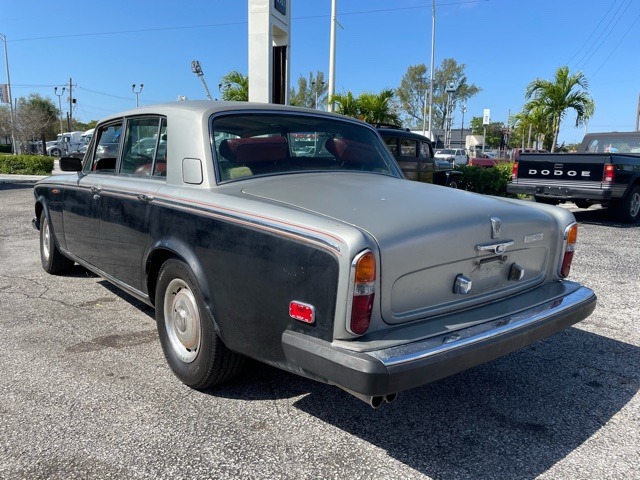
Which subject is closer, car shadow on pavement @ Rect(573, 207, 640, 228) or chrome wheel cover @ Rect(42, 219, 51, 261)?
chrome wheel cover @ Rect(42, 219, 51, 261)

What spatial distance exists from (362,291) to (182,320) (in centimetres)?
137

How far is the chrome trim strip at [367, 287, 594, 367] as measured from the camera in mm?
2236

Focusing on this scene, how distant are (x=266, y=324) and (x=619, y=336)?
3135 millimetres

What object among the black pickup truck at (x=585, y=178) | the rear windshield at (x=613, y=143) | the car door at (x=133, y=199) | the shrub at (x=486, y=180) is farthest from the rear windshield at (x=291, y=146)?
the shrub at (x=486, y=180)

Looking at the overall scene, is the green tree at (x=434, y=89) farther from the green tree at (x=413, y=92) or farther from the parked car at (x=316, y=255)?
the parked car at (x=316, y=255)

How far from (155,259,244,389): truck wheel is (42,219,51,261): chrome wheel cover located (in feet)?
9.41

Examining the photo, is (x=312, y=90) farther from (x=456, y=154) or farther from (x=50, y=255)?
(x=50, y=255)

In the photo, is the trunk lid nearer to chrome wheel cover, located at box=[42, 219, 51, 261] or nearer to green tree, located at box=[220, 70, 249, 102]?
chrome wheel cover, located at box=[42, 219, 51, 261]

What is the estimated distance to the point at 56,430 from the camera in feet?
8.93

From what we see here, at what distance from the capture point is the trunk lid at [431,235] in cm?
245

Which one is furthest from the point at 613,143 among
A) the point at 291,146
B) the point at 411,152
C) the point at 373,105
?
the point at 291,146

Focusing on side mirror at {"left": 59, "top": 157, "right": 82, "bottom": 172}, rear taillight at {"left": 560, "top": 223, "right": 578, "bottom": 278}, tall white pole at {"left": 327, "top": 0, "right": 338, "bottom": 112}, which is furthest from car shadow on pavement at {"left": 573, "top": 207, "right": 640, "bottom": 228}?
side mirror at {"left": 59, "top": 157, "right": 82, "bottom": 172}

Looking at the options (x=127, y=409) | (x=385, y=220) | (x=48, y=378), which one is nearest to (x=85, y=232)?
(x=48, y=378)

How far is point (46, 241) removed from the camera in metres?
5.73
